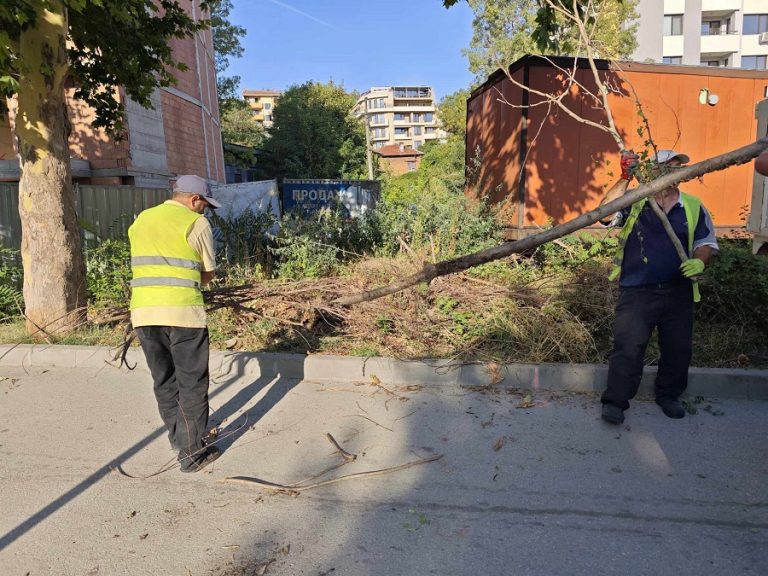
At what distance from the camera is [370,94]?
105m

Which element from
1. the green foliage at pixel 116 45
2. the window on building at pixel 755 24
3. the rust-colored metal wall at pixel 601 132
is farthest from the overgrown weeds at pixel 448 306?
the window on building at pixel 755 24

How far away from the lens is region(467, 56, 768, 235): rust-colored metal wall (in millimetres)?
7621

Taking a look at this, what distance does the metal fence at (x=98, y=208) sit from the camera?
7520mm

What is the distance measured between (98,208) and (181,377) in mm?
5671

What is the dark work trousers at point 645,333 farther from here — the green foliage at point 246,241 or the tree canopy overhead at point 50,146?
the tree canopy overhead at point 50,146

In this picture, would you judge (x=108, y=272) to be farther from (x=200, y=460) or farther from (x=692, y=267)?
→ (x=692, y=267)

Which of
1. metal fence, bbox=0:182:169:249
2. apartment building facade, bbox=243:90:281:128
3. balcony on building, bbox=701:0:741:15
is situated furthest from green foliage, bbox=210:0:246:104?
apartment building facade, bbox=243:90:281:128

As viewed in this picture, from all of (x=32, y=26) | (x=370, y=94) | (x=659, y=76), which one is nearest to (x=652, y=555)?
(x=32, y=26)

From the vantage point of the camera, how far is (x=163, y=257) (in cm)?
326

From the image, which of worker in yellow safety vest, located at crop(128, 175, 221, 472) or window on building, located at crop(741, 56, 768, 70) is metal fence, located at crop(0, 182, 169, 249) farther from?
window on building, located at crop(741, 56, 768, 70)

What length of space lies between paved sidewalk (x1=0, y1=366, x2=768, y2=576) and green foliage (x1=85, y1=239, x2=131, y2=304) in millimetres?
2100

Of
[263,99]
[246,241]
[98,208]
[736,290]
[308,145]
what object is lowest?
[736,290]

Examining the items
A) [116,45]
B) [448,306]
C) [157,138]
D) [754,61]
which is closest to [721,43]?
[754,61]

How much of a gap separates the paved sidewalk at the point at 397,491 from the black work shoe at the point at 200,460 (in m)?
0.08
